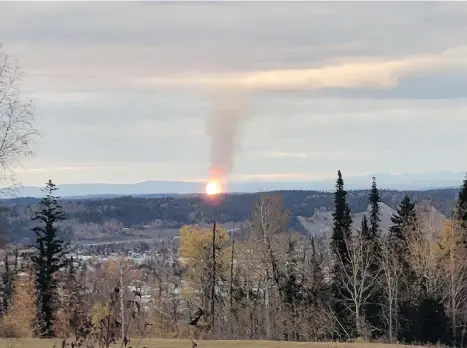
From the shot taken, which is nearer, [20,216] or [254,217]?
[254,217]

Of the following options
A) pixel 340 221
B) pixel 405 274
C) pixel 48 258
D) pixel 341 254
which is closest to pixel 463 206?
pixel 405 274

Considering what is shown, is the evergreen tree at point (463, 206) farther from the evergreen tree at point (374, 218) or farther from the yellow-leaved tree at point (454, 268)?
the evergreen tree at point (374, 218)

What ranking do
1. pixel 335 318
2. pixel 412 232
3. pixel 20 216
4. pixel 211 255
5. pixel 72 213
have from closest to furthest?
pixel 335 318 → pixel 412 232 → pixel 211 255 → pixel 20 216 → pixel 72 213

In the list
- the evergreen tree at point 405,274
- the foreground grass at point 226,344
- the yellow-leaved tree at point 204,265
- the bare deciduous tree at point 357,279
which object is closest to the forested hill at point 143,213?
the yellow-leaved tree at point 204,265

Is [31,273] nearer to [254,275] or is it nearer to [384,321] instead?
[254,275]

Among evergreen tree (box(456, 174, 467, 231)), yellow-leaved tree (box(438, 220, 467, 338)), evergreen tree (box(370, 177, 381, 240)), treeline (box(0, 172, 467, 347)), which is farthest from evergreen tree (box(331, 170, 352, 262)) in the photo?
yellow-leaved tree (box(438, 220, 467, 338))

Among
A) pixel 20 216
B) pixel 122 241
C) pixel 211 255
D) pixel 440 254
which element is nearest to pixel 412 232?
pixel 440 254

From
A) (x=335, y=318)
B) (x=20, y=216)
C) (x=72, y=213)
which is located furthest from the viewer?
(x=72, y=213)
